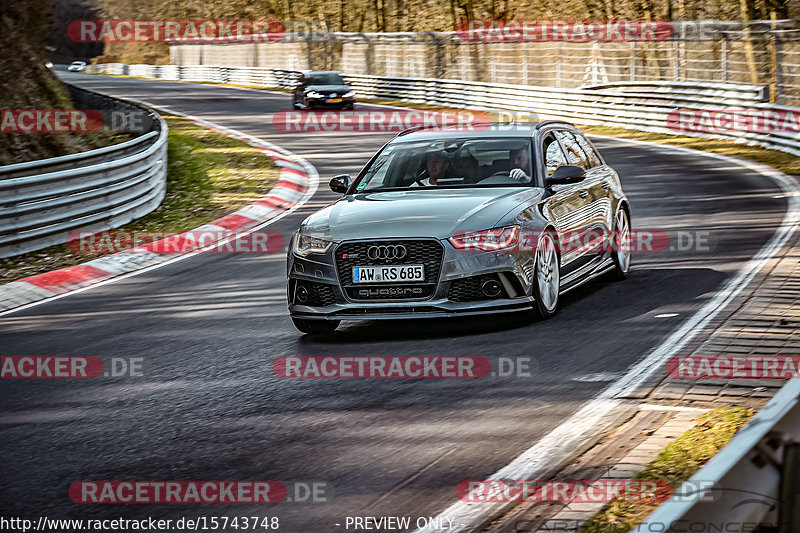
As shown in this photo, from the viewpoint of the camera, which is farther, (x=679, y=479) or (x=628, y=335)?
(x=628, y=335)

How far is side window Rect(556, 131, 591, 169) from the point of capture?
10.7 metres

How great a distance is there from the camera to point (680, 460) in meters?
5.39

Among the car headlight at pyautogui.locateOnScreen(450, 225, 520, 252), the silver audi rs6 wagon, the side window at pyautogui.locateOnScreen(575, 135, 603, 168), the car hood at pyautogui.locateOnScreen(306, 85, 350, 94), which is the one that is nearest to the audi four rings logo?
the silver audi rs6 wagon

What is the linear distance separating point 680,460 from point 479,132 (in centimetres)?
527

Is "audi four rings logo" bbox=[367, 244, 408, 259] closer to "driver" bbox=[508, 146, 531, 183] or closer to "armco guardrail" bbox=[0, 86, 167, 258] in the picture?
"driver" bbox=[508, 146, 531, 183]

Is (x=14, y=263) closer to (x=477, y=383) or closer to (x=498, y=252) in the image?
(x=498, y=252)

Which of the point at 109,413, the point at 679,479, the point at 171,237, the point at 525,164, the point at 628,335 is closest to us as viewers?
the point at 679,479

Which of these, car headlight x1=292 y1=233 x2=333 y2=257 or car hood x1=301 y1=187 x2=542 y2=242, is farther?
car headlight x1=292 y1=233 x2=333 y2=257

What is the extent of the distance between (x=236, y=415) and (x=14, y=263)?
831cm

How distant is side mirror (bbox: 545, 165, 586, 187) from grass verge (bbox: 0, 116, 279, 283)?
268 inches

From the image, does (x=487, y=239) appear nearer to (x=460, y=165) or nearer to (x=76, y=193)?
(x=460, y=165)

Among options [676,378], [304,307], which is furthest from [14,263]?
[676,378]

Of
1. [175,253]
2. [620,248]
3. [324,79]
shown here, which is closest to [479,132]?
[620,248]

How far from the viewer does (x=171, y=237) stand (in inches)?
628
